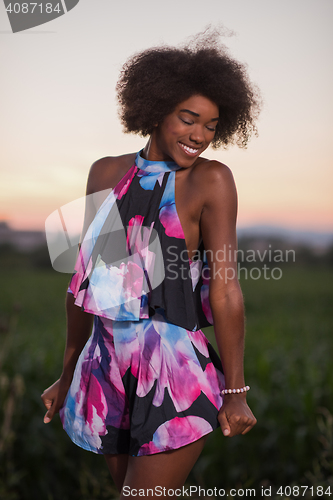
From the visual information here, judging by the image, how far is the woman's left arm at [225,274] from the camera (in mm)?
1612

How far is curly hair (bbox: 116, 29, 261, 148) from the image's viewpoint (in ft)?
5.52

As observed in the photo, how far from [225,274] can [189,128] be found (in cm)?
56

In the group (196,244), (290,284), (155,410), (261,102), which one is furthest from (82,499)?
(290,284)

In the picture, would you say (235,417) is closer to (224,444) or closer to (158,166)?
(158,166)

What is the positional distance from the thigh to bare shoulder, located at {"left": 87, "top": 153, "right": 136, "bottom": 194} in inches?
42.1

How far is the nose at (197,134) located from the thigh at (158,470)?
1.11 m

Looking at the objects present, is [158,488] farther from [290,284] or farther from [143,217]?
[290,284]

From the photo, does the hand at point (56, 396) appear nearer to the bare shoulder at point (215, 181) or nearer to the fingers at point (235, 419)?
the fingers at point (235, 419)

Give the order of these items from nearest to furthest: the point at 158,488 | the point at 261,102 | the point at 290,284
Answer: the point at 158,488, the point at 261,102, the point at 290,284

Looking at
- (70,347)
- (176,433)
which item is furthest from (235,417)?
(70,347)

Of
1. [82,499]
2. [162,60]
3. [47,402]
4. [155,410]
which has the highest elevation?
[162,60]

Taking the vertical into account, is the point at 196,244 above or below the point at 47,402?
above

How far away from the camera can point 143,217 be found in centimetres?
169

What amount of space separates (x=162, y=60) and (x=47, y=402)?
5.12 ft
